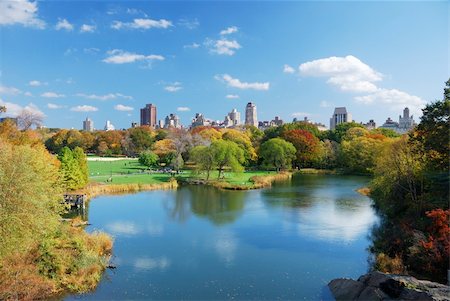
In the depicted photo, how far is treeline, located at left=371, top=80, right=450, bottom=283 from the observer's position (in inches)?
A: 597

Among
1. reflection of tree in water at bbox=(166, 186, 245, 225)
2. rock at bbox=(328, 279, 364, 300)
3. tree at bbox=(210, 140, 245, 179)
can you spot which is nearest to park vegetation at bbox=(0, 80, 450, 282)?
tree at bbox=(210, 140, 245, 179)

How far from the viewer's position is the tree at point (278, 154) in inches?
2253

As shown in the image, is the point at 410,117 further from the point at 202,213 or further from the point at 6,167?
the point at 6,167

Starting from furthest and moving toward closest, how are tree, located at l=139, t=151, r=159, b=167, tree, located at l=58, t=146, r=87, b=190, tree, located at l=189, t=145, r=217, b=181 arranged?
1. tree, located at l=139, t=151, r=159, b=167
2. tree, located at l=189, t=145, r=217, b=181
3. tree, located at l=58, t=146, r=87, b=190

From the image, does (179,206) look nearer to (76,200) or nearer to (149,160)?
(76,200)

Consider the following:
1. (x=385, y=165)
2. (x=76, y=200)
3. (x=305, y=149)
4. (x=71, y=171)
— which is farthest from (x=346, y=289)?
(x=305, y=149)

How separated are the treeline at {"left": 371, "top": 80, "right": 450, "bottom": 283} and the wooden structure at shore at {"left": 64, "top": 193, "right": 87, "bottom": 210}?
22.0m

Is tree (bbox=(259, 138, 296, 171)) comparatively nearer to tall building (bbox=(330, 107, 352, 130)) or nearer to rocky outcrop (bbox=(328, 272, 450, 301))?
rocky outcrop (bbox=(328, 272, 450, 301))

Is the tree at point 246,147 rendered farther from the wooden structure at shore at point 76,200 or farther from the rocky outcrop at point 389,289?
the rocky outcrop at point 389,289

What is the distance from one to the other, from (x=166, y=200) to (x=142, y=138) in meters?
55.9

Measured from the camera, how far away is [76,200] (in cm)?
3109

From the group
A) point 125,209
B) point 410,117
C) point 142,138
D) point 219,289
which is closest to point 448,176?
point 219,289

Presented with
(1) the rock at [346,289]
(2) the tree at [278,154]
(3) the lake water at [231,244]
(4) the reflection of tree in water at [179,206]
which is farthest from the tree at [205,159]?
(1) the rock at [346,289]

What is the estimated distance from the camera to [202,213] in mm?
29250
